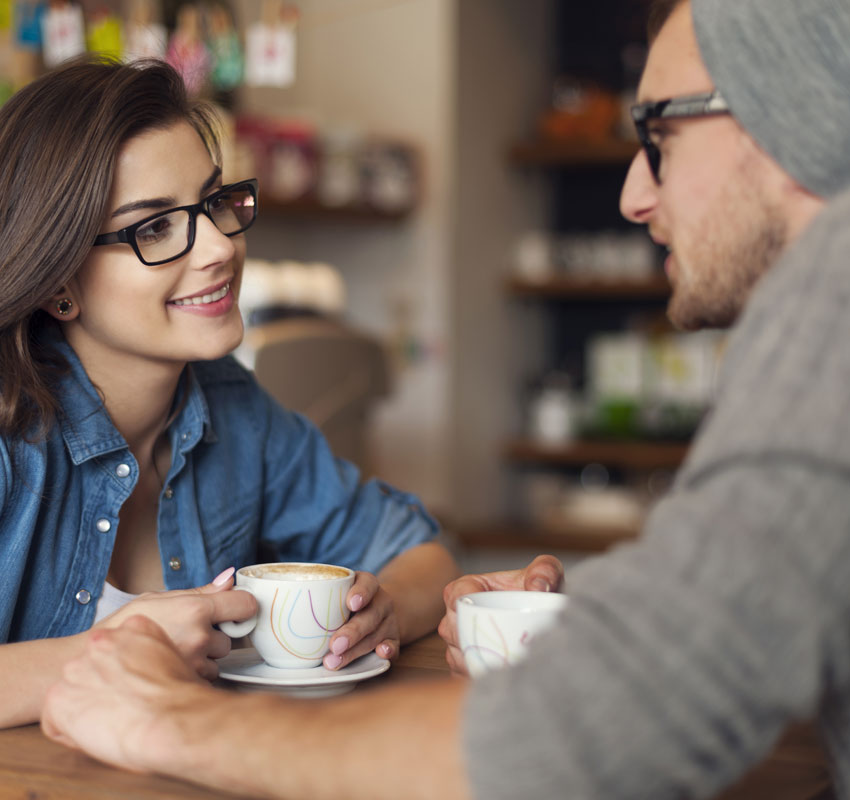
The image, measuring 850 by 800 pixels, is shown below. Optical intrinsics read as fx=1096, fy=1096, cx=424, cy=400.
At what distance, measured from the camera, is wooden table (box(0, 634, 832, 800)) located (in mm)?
794

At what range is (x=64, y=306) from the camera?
1.33 meters

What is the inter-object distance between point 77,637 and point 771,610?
2.13 feet

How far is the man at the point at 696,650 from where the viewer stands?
64cm

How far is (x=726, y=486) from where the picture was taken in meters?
0.67

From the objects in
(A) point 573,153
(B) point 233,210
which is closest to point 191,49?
(A) point 573,153

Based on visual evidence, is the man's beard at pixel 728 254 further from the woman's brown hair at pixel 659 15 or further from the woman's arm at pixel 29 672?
the woman's arm at pixel 29 672

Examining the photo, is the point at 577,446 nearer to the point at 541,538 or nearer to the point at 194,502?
the point at 541,538

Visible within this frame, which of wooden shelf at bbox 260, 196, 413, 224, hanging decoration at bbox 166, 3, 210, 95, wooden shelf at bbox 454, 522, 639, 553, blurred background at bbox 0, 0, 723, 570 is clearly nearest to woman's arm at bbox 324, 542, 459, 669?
hanging decoration at bbox 166, 3, 210, 95

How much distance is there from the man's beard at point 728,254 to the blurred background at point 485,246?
2.39 metres

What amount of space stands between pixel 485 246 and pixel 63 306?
2686mm

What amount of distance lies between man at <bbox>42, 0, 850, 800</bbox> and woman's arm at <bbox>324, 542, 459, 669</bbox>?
239 mm

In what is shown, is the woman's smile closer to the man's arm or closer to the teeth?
the teeth

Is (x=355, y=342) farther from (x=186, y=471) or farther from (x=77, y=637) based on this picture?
(x=77, y=637)

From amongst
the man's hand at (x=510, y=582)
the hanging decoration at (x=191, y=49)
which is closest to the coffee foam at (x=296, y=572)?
the man's hand at (x=510, y=582)
